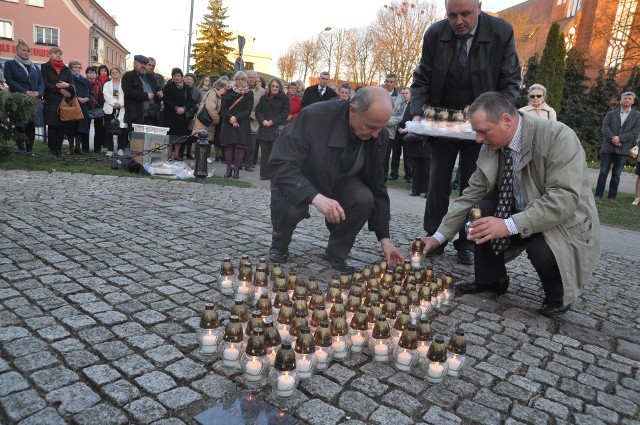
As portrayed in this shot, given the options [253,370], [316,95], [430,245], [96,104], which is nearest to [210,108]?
[316,95]

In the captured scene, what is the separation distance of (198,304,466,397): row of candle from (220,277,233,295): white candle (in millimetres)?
871

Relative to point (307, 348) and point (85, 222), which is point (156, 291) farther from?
point (85, 222)

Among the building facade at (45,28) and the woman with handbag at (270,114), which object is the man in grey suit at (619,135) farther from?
the building facade at (45,28)

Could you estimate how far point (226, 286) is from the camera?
400 centimetres

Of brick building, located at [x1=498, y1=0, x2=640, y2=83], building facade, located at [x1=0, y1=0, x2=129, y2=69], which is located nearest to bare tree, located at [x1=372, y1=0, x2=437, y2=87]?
brick building, located at [x1=498, y1=0, x2=640, y2=83]

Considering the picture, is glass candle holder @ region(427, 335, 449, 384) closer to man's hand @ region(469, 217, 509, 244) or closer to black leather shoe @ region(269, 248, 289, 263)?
man's hand @ region(469, 217, 509, 244)

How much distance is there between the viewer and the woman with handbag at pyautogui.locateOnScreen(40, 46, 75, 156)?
10.4 meters

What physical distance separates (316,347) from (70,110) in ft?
31.6

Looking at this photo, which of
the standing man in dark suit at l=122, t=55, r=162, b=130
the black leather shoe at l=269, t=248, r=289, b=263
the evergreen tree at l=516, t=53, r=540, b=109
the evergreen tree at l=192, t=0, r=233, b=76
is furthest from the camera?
the evergreen tree at l=192, t=0, r=233, b=76

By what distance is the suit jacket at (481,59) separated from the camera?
503 cm

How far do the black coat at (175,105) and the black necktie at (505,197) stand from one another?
31.3ft

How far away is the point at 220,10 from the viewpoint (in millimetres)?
52406

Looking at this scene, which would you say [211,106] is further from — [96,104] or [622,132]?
[622,132]

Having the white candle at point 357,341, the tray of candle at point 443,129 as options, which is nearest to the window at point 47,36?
the tray of candle at point 443,129
